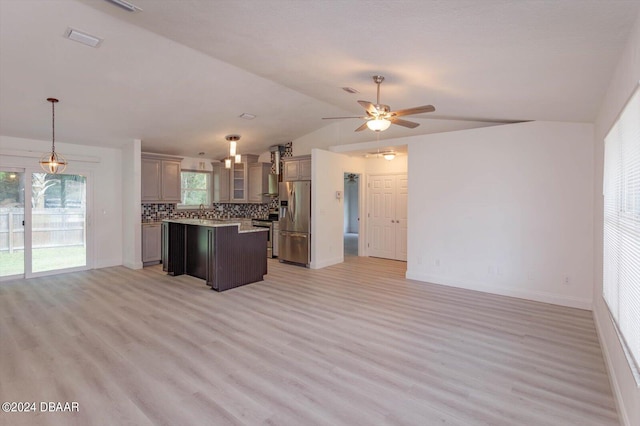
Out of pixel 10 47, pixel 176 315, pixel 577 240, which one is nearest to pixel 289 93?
pixel 10 47

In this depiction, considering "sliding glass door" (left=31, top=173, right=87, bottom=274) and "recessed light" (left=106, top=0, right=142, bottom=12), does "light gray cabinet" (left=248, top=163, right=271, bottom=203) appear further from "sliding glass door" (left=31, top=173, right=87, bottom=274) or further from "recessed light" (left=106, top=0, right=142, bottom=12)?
"recessed light" (left=106, top=0, right=142, bottom=12)

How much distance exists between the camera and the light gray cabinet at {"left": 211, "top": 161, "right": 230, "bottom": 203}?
8852 millimetres

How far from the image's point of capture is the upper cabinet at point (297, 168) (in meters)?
7.18

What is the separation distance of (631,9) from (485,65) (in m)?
1.12

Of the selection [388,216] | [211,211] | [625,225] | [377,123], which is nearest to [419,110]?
[377,123]

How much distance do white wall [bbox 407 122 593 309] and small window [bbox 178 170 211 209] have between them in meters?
5.66

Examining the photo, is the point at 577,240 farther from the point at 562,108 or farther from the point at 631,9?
the point at 631,9

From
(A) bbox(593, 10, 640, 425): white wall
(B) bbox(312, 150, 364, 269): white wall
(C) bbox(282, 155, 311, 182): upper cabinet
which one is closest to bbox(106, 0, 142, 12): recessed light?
(A) bbox(593, 10, 640, 425): white wall

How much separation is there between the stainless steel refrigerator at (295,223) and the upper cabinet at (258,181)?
49.3 inches

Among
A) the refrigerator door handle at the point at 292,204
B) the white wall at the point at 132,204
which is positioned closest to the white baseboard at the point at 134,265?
the white wall at the point at 132,204

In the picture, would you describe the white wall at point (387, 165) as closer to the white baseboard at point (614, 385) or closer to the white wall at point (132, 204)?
the white baseboard at point (614, 385)

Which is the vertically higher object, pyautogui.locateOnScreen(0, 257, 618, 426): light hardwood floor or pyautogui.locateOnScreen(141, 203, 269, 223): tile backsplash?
pyautogui.locateOnScreen(141, 203, 269, 223): tile backsplash

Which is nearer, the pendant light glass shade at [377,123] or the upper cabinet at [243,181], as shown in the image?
the pendant light glass shade at [377,123]

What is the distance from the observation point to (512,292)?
16.3 ft
